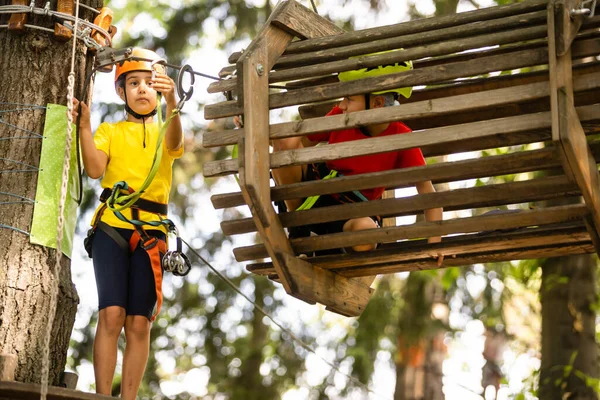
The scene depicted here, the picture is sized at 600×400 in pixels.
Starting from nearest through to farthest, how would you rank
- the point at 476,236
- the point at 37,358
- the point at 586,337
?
the point at 37,358 → the point at 476,236 → the point at 586,337

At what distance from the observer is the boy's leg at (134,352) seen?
4.04 metres

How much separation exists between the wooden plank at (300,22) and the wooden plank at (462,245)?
3.49 feet

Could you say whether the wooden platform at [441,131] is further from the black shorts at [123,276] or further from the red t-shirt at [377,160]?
the black shorts at [123,276]

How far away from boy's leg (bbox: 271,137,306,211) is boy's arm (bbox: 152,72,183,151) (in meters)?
0.47

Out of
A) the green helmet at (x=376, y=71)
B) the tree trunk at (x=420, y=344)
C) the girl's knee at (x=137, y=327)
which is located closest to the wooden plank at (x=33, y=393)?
the girl's knee at (x=137, y=327)

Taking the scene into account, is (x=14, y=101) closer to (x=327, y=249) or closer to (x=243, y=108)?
(x=243, y=108)

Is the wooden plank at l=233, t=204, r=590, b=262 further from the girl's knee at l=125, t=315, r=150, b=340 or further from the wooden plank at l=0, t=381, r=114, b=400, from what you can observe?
the wooden plank at l=0, t=381, r=114, b=400

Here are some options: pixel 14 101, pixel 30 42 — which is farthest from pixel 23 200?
pixel 30 42

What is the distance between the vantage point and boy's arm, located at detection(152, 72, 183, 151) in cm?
417

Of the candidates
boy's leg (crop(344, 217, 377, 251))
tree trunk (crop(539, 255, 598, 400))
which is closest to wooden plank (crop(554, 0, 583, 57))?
boy's leg (crop(344, 217, 377, 251))

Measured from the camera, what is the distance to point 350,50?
13.1 ft

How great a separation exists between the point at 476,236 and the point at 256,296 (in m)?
7.40

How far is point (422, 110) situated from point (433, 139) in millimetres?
130

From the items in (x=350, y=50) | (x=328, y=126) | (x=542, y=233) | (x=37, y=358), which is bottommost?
(x=37, y=358)
